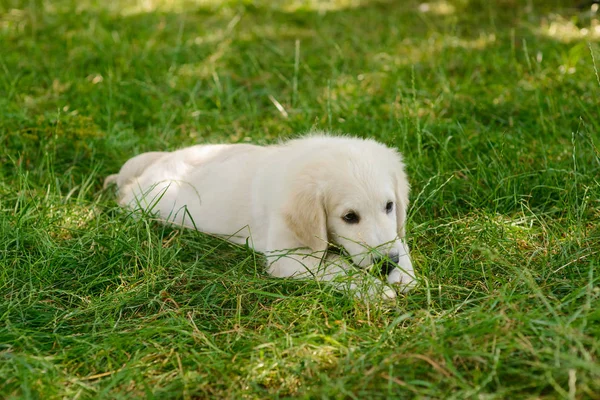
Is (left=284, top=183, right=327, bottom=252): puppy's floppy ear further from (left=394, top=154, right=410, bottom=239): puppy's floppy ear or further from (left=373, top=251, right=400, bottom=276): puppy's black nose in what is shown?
A: (left=394, top=154, right=410, bottom=239): puppy's floppy ear

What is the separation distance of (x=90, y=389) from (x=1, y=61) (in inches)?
174

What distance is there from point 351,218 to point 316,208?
0.18 metres

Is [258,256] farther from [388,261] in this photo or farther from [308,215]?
[388,261]

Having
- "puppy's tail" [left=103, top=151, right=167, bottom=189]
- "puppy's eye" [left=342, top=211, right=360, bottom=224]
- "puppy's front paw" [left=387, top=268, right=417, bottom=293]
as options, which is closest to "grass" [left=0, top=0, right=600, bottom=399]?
"puppy's front paw" [left=387, top=268, right=417, bottom=293]

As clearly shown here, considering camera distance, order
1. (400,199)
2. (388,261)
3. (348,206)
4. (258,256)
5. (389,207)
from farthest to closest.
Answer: (258,256) < (400,199) < (389,207) < (348,206) < (388,261)

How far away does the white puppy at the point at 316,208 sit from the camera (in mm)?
3262

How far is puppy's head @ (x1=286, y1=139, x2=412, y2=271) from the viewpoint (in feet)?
10.7

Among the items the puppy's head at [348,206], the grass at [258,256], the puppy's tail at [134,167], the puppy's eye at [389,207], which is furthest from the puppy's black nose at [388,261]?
the puppy's tail at [134,167]

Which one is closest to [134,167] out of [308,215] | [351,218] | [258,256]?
Answer: [258,256]

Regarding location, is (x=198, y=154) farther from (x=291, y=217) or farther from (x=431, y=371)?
(x=431, y=371)

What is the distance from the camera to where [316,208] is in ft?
10.9

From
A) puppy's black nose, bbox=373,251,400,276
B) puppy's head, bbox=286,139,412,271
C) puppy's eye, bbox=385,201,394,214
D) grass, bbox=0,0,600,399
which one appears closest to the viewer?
grass, bbox=0,0,600,399

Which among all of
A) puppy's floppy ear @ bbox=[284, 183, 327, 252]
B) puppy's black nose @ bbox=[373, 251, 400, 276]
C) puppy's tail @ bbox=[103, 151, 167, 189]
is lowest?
puppy's tail @ bbox=[103, 151, 167, 189]

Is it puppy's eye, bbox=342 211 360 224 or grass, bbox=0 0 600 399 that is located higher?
puppy's eye, bbox=342 211 360 224
